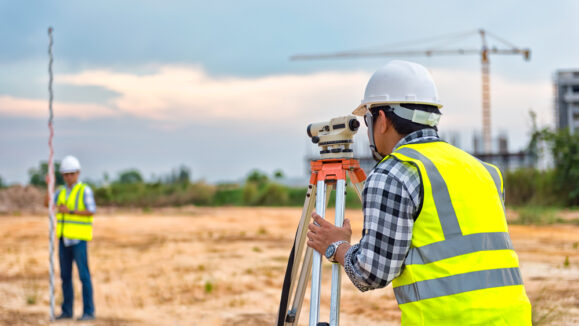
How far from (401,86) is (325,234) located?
599mm

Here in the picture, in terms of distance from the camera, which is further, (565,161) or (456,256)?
(565,161)

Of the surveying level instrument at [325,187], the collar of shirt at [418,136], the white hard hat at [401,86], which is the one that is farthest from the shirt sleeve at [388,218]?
the surveying level instrument at [325,187]

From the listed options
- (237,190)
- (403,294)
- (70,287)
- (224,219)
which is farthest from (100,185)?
(403,294)

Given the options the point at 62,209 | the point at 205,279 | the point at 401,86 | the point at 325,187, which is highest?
the point at 401,86

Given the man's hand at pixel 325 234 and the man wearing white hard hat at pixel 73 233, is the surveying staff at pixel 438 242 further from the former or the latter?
the man wearing white hard hat at pixel 73 233

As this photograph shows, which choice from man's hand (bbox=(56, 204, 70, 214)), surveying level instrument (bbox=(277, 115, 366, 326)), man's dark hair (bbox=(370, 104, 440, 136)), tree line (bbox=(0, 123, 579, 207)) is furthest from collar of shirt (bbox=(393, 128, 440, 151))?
tree line (bbox=(0, 123, 579, 207))

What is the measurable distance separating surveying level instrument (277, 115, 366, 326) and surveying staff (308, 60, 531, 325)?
51cm

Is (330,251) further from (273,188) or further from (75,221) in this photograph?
(273,188)

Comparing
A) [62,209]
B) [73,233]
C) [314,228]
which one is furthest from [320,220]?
[62,209]

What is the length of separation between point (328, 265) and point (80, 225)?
4587mm

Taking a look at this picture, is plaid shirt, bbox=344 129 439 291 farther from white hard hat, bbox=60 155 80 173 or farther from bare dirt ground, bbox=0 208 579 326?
white hard hat, bbox=60 155 80 173

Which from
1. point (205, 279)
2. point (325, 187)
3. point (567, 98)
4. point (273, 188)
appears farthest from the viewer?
point (567, 98)

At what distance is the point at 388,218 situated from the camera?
1643 millimetres

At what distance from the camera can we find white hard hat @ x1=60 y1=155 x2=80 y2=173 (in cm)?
625
